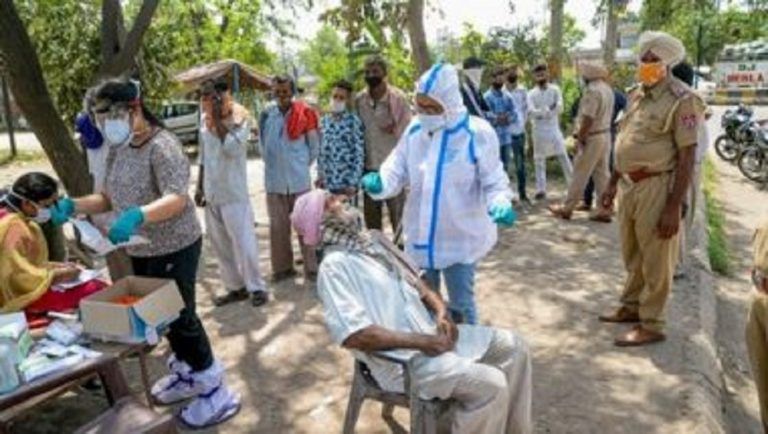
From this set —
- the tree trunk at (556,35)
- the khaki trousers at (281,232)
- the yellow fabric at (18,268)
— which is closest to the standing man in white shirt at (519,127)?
the khaki trousers at (281,232)

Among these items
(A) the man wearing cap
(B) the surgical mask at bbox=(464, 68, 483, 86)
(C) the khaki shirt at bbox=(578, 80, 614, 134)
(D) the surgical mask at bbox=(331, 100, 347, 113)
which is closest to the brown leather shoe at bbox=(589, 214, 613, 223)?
(C) the khaki shirt at bbox=(578, 80, 614, 134)

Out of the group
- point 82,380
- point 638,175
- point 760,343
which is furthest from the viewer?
point 638,175

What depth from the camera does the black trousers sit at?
367 centimetres

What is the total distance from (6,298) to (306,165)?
9.49 feet

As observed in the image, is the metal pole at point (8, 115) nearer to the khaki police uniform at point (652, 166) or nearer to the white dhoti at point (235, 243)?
the white dhoti at point (235, 243)

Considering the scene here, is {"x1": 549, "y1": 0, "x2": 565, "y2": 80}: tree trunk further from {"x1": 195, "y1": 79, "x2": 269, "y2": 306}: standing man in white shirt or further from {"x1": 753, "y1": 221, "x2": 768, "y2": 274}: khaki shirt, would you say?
{"x1": 753, "y1": 221, "x2": 768, "y2": 274}: khaki shirt

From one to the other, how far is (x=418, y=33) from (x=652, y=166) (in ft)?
17.8

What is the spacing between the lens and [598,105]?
301 inches

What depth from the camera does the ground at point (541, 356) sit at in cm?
380

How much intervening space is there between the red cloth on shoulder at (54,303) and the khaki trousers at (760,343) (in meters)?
3.17

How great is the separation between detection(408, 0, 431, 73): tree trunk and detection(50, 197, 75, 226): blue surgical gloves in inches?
237

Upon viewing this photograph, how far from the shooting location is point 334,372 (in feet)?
14.5

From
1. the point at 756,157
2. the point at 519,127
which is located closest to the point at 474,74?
the point at 519,127

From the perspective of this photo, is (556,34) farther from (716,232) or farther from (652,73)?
(652,73)
